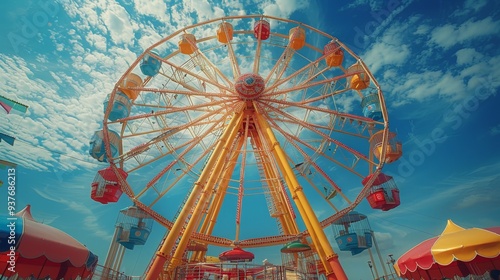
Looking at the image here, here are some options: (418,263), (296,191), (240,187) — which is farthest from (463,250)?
(240,187)

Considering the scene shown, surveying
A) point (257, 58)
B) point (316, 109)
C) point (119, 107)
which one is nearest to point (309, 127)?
point (316, 109)

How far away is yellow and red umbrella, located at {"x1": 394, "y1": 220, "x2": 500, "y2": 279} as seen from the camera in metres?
8.76

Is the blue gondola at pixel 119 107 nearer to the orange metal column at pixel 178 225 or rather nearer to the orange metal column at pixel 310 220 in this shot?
the orange metal column at pixel 178 225

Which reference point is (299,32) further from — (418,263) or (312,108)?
(418,263)

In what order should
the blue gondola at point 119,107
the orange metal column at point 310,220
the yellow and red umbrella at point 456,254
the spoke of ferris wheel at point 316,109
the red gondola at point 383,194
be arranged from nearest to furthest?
1. the yellow and red umbrella at point 456,254
2. the orange metal column at point 310,220
3. the blue gondola at point 119,107
4. the red gondola at point 383,194
5. the spoke of ferris wheel at point 316,109

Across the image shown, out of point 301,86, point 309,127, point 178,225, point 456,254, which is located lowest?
point 456,254

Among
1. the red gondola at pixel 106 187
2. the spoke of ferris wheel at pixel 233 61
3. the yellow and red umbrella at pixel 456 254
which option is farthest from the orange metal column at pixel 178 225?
the yellow and red umbrella at pixel 456 254

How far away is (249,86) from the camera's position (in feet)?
53.1

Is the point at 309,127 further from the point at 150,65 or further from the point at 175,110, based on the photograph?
the point at 150,65

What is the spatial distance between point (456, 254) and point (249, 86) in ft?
39.7

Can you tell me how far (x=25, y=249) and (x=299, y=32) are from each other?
17.2 m

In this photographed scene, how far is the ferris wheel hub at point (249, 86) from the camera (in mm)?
16219

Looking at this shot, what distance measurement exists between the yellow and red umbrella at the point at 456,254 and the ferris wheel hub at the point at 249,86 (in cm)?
1101

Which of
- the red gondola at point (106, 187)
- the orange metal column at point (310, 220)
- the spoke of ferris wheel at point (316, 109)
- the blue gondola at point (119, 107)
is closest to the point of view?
the orange metal column at point (310, 220)
